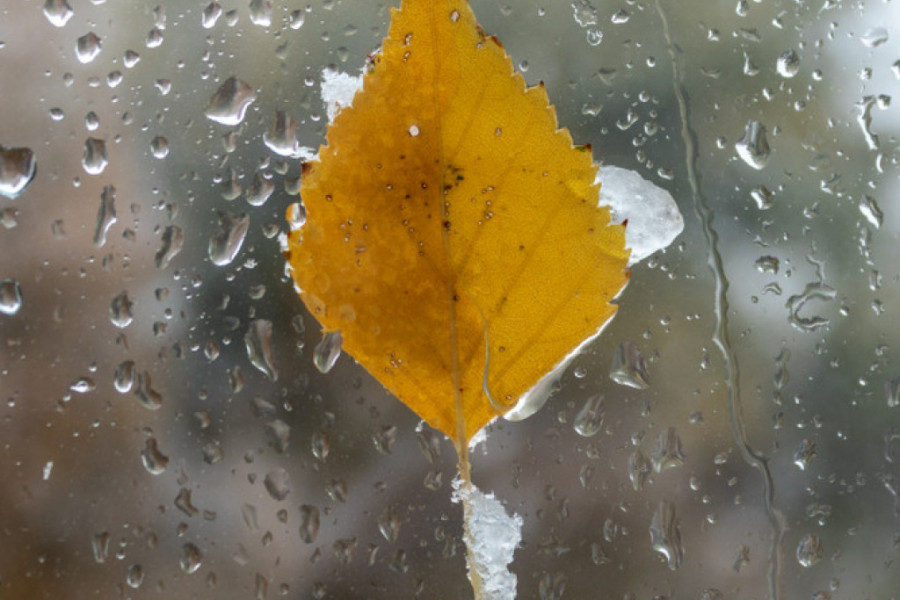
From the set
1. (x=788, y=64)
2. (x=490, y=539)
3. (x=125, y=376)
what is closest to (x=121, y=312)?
(x=125, y=376)

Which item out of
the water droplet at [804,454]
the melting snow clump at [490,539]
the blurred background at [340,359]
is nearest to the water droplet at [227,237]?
the blurred background at [340,359]

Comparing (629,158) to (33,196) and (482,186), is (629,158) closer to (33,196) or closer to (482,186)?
(482,186)

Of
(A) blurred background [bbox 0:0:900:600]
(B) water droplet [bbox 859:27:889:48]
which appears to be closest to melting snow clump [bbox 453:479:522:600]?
(A) blurred background [bbox 0:0:900:600]

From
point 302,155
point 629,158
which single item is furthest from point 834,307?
point 302,155

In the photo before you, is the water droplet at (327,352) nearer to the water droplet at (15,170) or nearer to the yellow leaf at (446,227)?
the yellow leaf at (446,227)

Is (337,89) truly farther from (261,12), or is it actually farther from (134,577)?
(134,577)

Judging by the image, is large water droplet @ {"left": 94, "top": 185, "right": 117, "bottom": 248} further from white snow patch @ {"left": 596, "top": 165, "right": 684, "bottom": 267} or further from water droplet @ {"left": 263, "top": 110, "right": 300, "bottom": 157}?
white snow patch @ {"left": 596, "top": 165, "right": 684, "bottom": 267}

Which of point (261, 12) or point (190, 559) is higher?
point (261, 12)
